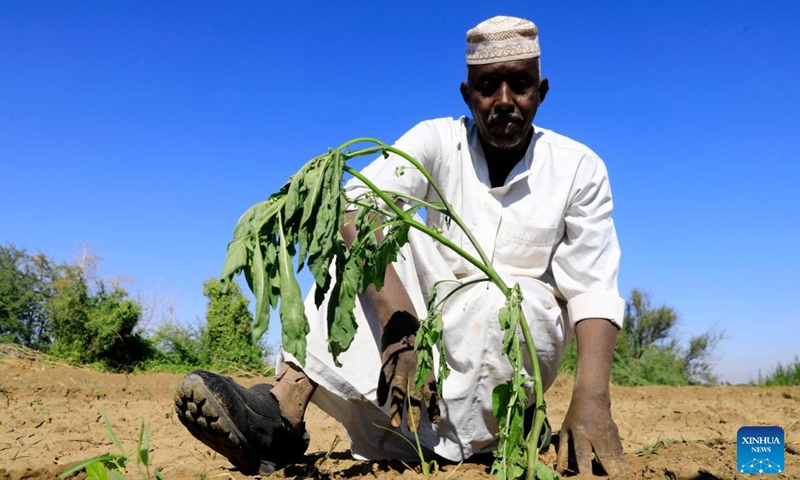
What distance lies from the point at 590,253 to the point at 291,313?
5.72ft

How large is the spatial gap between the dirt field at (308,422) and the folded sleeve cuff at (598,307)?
0.55 metres

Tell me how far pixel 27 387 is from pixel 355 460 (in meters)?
4.71

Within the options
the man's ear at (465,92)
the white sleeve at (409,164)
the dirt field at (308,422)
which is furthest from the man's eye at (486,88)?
the dirt field at (308,422)

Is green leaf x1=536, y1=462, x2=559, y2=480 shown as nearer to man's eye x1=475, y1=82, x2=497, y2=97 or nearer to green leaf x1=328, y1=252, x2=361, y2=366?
green leaf x1=328, y1=252, x2=361, y2=366

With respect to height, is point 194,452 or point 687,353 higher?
point 687,353

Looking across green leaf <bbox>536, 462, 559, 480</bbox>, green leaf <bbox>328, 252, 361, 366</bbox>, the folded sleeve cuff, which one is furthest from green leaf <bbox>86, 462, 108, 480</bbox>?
the folded sleeve cuff

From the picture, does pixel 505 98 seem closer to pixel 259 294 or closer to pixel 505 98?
pixel 505 98

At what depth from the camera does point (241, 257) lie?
1.73 metres

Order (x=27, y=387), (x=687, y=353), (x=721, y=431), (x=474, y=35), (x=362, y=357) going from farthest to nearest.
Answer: (x=687, y=353), (x=27, y=387), (x=721, y=431), (x=474, y=35), (x=362, y=357)

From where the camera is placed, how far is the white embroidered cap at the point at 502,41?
9.82 feet

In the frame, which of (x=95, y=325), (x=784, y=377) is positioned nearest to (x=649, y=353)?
(x=784, y=377)

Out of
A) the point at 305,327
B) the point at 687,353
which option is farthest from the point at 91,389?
the point at 687,353

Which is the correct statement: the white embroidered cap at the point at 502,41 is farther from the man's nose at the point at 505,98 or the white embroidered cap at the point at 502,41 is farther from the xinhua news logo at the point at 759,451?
the xinhua news logo at the point at 759,451

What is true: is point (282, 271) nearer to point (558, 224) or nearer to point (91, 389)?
point (558, 224)
